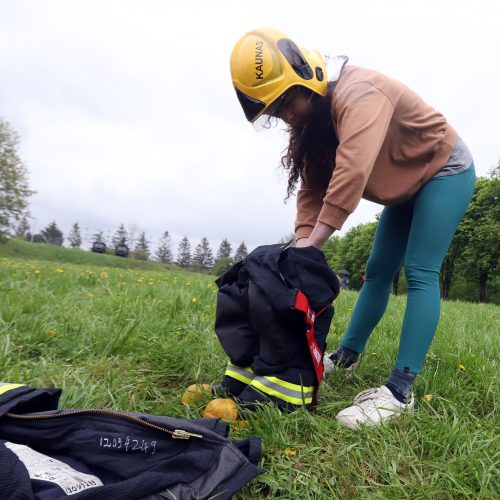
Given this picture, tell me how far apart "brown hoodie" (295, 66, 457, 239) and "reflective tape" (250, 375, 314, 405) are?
0.75 m

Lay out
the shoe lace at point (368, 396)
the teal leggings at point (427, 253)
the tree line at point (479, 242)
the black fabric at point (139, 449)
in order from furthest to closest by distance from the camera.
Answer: the tree line at point (479, 242)
the teal leggings at point (427, 253)
the shoe lace at point (368, 396)
the black fabric at point (139, 449)

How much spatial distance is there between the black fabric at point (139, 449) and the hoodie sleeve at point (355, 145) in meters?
1.05

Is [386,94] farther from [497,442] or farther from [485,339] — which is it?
[485,339]

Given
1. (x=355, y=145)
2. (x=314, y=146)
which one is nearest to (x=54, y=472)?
(x=355, y=145)

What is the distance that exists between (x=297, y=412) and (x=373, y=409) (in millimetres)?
347

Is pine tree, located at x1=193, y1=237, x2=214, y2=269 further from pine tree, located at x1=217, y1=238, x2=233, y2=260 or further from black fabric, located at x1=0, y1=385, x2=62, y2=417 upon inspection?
black fabric, located at x1=0, y1=385, x2=62, y2=417

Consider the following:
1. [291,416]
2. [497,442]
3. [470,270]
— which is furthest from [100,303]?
[470,270]

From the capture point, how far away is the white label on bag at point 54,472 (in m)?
1.14

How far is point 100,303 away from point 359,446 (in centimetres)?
258

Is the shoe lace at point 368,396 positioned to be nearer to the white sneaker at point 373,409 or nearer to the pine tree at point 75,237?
the white sneaker at point 373,409

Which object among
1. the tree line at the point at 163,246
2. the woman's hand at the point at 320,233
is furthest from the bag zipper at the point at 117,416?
the tree line at the point at 163,246

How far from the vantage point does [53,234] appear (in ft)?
281

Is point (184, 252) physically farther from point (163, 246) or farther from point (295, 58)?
point (295, 58)

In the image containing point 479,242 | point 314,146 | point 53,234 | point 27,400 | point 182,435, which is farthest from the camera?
point 53,234
